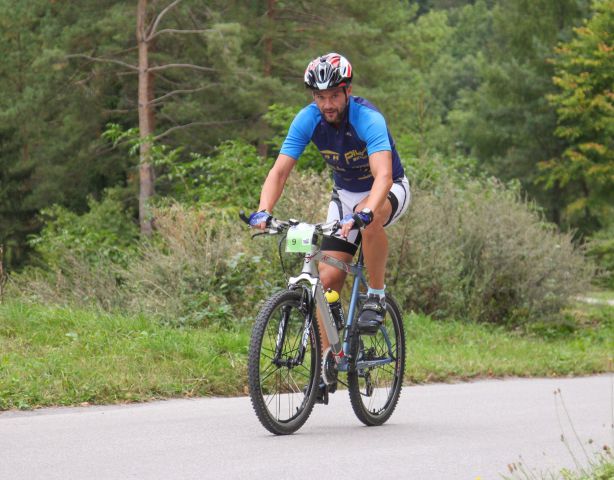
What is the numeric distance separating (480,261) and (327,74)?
32.3 ft

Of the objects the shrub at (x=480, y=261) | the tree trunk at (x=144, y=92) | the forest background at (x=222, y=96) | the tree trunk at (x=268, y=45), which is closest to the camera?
the shrub at (x=480, y=261)

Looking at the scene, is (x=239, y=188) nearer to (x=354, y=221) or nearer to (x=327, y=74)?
(x=327, y=74)

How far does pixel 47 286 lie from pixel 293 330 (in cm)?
799

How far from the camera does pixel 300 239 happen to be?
22.0 feet

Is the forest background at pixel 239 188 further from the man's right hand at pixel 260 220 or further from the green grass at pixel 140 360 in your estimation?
the man's right hand at pixel 260 220

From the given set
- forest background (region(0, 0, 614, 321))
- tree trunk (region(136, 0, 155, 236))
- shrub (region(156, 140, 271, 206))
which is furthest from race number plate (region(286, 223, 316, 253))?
tree trunk (region(136, 0, 155, 236))

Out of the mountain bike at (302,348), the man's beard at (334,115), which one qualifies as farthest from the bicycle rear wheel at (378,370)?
the man's beard at (334,115)

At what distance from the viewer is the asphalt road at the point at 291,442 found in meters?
5.93

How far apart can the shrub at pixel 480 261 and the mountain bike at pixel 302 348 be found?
764cm

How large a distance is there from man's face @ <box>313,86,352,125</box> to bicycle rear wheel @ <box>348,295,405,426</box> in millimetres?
1410

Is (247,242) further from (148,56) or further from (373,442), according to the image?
(148,56)

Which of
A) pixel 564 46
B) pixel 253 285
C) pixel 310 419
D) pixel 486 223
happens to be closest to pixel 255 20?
pixel 564 46

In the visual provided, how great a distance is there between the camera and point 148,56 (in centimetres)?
3903

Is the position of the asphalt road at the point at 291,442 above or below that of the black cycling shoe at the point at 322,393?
below
